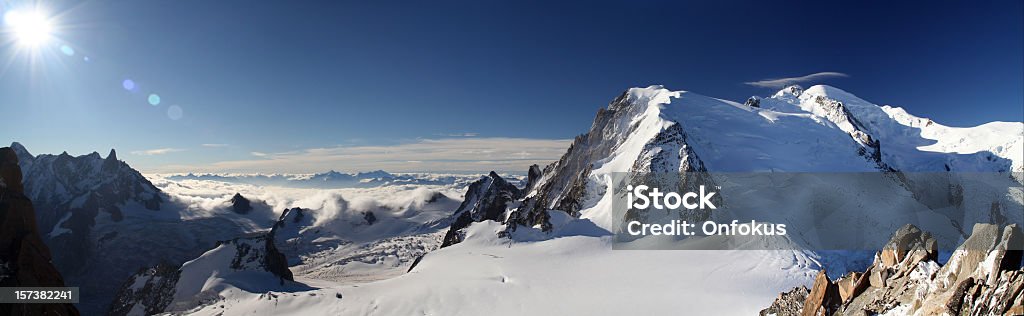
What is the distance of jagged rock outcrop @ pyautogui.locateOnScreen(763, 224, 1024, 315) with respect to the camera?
559 inches

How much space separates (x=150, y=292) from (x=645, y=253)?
99.4 m

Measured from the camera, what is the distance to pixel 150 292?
296ft

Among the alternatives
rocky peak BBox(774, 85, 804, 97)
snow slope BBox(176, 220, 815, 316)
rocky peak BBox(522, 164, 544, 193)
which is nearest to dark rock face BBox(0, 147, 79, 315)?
snow slope BBox(176, 220, 815, 316)

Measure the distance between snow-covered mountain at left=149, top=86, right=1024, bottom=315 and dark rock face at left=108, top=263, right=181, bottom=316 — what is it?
53.6 feet

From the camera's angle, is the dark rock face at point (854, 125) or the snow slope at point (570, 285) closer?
the snow slope at point (570, 285)

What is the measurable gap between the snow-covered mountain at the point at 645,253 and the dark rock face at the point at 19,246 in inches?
1086

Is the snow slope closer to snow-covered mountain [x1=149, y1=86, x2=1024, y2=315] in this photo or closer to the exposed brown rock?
snow-covered mountain [x1=149, y1=86, x2=1024, y2=315]

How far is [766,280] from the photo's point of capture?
151 feet

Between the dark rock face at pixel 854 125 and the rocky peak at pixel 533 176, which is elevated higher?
the dark rock face at pixel 854 125

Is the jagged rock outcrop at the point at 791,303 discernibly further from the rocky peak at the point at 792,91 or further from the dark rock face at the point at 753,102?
the rocky peak at the point at 792,91

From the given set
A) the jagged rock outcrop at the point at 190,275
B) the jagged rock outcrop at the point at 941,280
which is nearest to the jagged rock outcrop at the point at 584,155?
the jagged rock outcrop at the point at 190,275

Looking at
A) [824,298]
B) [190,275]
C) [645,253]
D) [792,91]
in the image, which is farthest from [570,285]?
[792,91]

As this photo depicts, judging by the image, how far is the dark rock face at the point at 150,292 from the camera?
280 feet

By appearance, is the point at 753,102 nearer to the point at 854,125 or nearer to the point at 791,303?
the point at 854,125
